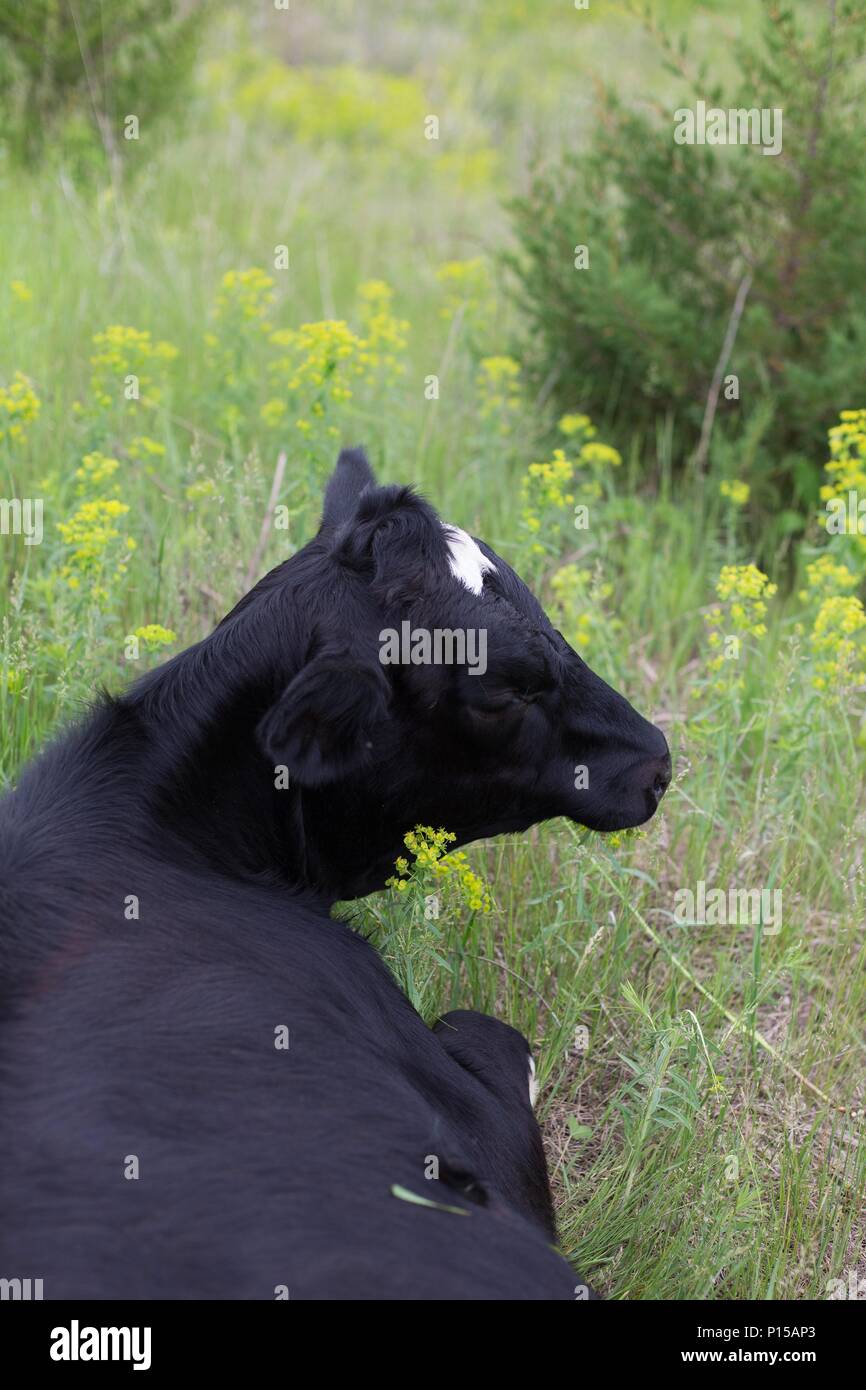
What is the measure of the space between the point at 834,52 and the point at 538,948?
4196 millimetres

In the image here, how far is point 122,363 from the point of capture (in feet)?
16.5

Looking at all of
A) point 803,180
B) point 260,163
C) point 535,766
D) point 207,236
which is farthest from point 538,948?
→ point 260,163

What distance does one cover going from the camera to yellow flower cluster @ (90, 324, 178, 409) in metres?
5.00

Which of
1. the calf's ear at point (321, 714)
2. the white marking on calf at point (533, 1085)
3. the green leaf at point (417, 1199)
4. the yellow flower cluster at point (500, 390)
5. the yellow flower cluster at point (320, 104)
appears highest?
the yellow flower cluster at point (320, 104)

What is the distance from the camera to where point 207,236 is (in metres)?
7.73

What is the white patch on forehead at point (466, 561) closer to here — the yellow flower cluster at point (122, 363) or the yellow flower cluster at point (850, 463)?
the yellow flower cluster at point (850, 463)

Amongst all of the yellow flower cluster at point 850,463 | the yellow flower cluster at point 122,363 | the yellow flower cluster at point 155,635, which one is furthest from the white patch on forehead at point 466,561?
the yellow flower cluster at point 122,363

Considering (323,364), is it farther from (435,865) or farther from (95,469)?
(435,865)

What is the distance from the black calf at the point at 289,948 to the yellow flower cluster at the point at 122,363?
5.30 feet

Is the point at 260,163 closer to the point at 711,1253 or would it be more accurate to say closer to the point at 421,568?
the point at 421,568

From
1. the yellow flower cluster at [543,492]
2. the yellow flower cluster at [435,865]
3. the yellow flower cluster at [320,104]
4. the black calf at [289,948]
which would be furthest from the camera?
the yellow flower cluster at [320,104]

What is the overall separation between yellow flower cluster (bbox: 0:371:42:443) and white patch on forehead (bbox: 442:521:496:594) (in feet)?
5.72

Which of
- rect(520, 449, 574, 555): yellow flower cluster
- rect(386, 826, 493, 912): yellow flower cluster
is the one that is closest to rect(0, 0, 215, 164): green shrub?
rect(520, 449, 574, 555): yellow flower cluster

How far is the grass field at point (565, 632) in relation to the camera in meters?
3.46
